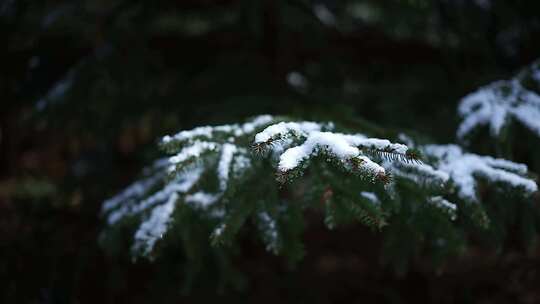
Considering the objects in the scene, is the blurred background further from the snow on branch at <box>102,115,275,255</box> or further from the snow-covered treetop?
the snow on branch at <box>102,115,275,255</box>

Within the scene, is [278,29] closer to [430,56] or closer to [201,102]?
[201,102]

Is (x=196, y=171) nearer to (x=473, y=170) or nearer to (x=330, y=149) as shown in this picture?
(x=330, y=149)

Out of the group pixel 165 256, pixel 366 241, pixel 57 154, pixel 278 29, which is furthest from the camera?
pixel 57 154

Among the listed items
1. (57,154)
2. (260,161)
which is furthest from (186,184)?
(57,154)

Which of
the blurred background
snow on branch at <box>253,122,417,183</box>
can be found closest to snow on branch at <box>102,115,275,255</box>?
snow on branch at <box>253,122,417,183</box>

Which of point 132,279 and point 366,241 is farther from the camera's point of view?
point 366,241

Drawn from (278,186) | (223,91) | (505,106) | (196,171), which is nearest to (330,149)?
(278,186)
